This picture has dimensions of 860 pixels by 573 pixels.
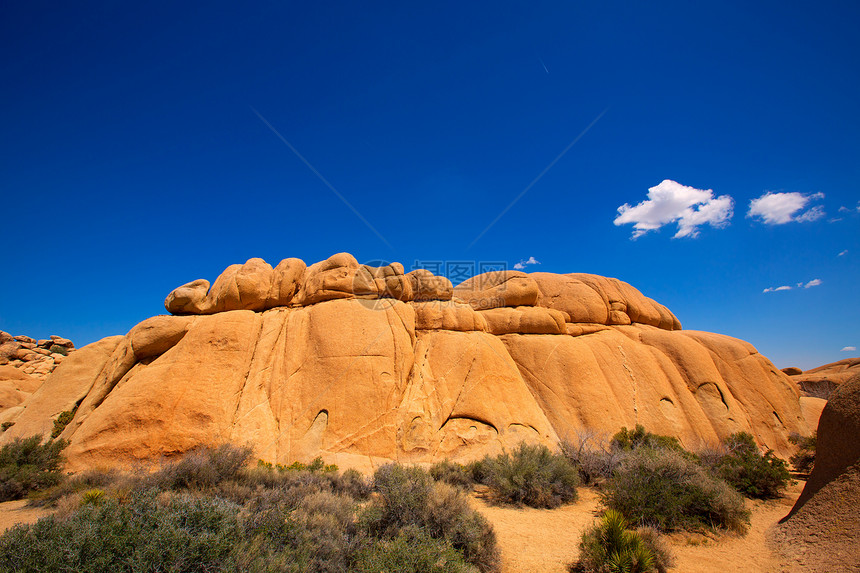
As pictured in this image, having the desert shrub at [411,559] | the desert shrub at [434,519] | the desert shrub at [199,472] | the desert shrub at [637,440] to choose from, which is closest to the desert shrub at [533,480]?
the desert shrub at [434,519]

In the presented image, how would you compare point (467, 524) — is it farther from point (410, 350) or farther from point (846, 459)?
point (410, 350)

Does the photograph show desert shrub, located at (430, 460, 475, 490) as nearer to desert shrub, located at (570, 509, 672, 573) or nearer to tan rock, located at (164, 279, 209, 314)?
desert shrub, located at (570, 509, 672, 573)

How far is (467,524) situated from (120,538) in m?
5.12

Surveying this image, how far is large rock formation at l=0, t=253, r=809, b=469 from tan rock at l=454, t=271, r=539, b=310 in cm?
11

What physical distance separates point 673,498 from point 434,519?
575cm

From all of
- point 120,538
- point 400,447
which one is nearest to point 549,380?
point 400,447

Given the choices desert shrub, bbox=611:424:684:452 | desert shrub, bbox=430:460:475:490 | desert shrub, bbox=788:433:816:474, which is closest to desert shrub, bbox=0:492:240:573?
desert shrub, bbox=430:460:475:490

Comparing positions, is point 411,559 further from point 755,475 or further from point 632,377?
point 632,377

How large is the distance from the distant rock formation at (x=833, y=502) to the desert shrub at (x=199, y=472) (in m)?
10.9

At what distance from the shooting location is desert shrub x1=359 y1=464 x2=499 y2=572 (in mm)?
6426

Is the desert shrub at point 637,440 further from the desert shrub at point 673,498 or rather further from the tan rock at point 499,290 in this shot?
the tan rock at point 499,290

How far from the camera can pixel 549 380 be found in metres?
18.0

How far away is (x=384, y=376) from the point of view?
14.8 meters

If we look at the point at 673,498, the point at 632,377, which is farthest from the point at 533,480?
the point at 632,377
